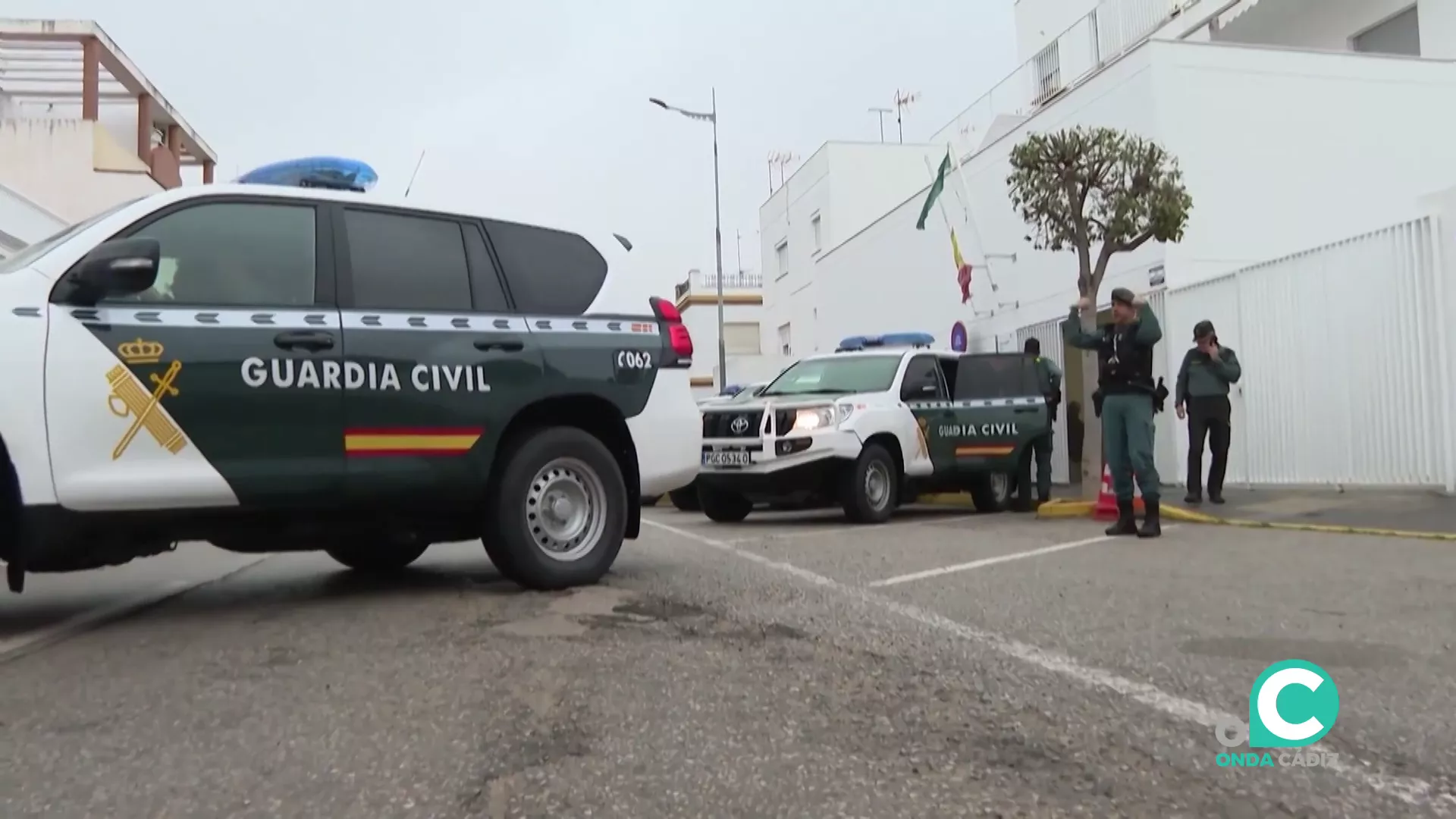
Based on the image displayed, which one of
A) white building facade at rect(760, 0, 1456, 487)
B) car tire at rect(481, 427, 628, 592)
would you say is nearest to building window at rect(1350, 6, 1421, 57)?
white building facade at rect(760, 0, 1456, 487)

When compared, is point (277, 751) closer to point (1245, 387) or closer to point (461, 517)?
point (461, 517)

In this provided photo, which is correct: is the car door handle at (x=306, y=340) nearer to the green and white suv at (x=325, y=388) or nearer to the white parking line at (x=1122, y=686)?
the green and white suv at (x=325, y=388)

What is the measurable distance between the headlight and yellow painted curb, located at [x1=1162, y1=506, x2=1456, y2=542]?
2.93 m

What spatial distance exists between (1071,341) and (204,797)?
707cm

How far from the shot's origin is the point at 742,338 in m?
49.5

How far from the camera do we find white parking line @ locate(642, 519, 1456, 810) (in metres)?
2.82

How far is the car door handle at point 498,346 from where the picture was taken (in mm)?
5605

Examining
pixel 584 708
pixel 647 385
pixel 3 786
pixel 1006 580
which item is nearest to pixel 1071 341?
pixel 1006 580

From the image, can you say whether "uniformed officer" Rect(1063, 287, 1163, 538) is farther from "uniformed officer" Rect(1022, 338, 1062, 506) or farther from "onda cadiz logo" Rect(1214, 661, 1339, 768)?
"onda cadiz logo" Rect(1214, 661, 1339, 768)

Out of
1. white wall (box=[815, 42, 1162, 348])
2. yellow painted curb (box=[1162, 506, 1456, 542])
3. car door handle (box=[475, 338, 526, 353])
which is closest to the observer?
car door handle (box=[475, 338, 526, 353])

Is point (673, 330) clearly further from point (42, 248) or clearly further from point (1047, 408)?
point (1047, 408)

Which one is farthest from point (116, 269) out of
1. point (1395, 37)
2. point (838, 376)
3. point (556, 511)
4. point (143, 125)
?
point (143, 125)

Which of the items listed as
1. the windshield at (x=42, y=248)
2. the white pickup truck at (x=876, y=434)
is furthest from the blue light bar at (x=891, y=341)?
the windshield at (x=42, y=248)

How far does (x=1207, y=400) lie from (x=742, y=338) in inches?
1545
